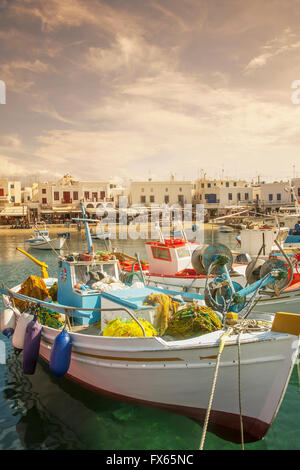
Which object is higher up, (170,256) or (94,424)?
(170,256)

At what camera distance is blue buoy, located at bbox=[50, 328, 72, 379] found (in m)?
7.70

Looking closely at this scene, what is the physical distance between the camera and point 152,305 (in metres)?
8.33

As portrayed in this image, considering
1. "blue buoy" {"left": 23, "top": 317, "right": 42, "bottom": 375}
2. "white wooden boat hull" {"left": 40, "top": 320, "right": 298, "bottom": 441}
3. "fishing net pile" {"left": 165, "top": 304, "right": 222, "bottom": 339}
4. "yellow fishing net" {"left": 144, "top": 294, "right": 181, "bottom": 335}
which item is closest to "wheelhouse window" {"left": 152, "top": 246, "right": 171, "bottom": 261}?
"yellow fishing net" {"left": 144, "top": 294, "right": 181, "bottom": 335}

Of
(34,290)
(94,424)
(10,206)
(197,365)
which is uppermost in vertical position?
(10,206)

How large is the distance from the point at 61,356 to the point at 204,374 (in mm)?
3149

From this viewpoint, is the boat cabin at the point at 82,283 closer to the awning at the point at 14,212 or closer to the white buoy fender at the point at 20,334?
the white buoy fender at the point at 20,334

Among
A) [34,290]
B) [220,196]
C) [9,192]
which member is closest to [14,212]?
[9,192]

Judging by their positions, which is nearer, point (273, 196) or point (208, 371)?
point (208, 371)

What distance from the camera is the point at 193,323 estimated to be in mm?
7344

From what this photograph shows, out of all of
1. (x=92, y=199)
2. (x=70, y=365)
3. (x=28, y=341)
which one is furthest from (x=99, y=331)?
(x=92, y=199)

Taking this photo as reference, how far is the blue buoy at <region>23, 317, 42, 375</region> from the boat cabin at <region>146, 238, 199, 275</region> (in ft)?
23.7

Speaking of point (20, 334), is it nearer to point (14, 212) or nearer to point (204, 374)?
point (204, 374)

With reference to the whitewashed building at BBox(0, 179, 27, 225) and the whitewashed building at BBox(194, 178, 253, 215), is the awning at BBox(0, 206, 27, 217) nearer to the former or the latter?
the whitewashed building at BBox(0, 179, 27, 225)

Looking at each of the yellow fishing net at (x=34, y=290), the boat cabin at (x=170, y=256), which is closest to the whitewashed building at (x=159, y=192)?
the boat cabin at (x=170, y=256)
